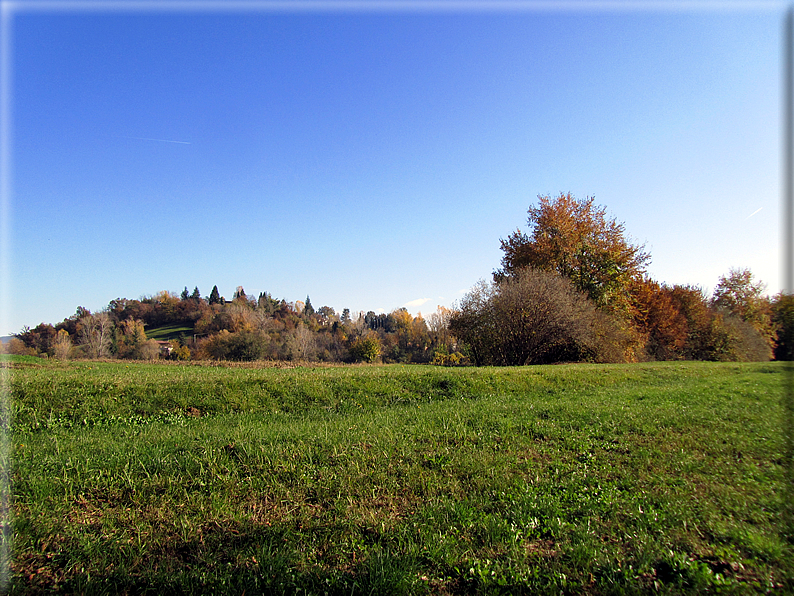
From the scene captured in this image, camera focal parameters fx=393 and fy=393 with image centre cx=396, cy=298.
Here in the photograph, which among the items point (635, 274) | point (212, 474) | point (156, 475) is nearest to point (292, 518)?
point (212, 474)

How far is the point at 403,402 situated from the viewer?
1316 centimetres

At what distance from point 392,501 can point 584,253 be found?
36715mm

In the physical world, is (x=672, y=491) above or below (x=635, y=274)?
below

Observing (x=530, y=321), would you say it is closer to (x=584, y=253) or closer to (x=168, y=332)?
(x=584, y=253)

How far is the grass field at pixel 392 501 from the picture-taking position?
12.7 ft

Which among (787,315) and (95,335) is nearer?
(787,315)

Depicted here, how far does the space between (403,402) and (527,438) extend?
5502 millimetres

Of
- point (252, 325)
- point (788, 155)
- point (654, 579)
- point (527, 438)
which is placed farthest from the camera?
point (252, 325)

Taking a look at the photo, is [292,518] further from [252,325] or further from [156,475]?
A: [252,325]

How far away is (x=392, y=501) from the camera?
5.46 metres

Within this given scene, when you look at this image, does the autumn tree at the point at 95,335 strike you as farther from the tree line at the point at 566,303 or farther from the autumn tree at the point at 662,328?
the autumn tree at the point at 662,328

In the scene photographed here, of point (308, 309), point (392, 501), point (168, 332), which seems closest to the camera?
point (392, 501)

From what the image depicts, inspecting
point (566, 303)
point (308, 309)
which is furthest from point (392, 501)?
point (308, 309)

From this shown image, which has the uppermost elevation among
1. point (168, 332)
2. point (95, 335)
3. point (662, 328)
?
point (662, 328)
